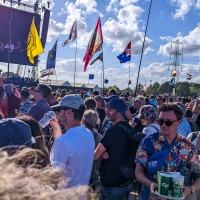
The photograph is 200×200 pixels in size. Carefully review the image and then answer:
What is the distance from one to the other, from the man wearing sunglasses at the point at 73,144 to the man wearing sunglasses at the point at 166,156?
0.54 metres

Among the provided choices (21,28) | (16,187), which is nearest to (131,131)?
(16,187)

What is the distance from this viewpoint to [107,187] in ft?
12.2

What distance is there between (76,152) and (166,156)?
0.87 m

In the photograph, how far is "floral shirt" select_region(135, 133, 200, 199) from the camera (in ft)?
9.83

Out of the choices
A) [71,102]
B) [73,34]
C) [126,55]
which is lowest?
[71,102]

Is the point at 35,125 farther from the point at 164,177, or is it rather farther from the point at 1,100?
the point at 1,100

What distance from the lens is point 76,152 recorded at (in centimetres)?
281

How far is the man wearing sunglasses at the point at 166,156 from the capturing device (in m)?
2.99

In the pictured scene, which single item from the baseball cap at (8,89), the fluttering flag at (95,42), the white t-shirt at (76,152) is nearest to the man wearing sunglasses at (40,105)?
the baseball cap at (8,89)

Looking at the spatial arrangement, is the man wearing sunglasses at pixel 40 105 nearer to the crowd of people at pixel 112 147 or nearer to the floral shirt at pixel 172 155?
the crowd of people at pixel 112 147

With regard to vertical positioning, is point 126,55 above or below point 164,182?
above

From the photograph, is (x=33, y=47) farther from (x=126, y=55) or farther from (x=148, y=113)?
(x=148, y=113)

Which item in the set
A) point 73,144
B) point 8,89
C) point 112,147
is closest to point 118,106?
point 112,147

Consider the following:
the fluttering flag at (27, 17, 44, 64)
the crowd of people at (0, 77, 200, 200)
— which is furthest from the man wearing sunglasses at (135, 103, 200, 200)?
the fluttering flag at (27, 17, 44, 64)
